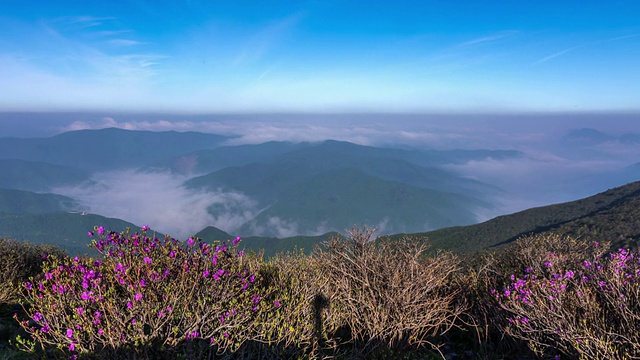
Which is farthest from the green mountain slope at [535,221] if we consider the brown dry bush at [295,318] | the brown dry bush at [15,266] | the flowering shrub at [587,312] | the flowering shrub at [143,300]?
the flowering shrub at [143,300]

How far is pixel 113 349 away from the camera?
512 centimetres

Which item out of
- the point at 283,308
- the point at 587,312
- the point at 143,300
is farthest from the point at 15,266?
the point at 587,312

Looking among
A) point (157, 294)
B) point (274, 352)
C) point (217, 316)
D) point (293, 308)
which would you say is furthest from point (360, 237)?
point (157, 294)

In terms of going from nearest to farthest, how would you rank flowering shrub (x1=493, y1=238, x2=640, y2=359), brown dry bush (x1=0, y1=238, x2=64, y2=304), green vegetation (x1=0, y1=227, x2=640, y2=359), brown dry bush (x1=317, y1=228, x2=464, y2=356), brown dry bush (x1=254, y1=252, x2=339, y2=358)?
green vegetation (x1=0, y1=227, x2=640, y2=359), flowering shrub (x1=493, y1=238, x2=640, y2=359), brown dry bush (x1=254, y1=252, x2=339, y2=358), brown dry bush (x1=317, y1=228, x2=464, y2=356), brown dry bush (x1=0, y1=238, x2=64, y2=304)

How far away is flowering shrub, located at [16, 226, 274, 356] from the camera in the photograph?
5.14m

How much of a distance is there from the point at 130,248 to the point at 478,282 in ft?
29.7

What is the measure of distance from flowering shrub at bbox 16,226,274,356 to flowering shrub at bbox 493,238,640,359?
17.0 ft

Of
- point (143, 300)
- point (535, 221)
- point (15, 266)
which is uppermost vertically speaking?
point (143, 300)

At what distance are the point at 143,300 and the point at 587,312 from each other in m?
7.46

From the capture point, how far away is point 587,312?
6.09 meters

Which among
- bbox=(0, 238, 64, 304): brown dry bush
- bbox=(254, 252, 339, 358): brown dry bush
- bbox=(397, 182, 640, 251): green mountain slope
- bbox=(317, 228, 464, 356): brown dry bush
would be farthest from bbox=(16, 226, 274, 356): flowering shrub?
bbox=(397, 182, 640, 251): green mountain slope

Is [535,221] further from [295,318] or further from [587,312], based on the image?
[295,318]

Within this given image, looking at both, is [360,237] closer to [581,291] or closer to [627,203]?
[581,291]

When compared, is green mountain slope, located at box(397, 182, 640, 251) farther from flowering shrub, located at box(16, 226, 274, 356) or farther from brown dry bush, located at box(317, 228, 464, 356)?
flowering shrub, located at box(16, 226, 274, 356)
